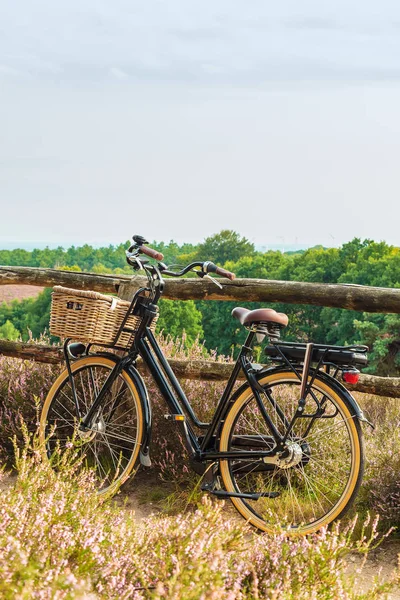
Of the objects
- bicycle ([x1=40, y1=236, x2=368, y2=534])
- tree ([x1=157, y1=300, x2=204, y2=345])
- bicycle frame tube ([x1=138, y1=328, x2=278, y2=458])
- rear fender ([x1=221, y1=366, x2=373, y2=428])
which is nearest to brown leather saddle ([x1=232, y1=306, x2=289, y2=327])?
bicycle ([x1=40, y1=236, x2=368, y2=534])

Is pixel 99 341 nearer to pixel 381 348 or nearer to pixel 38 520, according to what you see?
pixel 38 520

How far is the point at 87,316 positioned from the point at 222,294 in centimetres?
117

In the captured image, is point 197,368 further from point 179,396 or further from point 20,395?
point 20,395

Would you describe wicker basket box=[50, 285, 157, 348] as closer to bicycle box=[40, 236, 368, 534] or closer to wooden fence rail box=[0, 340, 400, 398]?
bicycle box=[40, 236, 368, 534]

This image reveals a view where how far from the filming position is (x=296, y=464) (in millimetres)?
3473

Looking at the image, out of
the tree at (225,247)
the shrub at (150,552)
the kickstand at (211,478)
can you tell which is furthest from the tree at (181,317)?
the shrub at (150,552)

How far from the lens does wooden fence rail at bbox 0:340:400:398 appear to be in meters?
4.30

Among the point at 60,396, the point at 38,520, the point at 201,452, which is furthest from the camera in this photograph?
the point at 60,396

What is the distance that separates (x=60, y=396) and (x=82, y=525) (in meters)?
2.22

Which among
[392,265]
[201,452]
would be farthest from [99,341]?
[392,265]

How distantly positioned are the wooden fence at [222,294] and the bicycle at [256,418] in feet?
1.53

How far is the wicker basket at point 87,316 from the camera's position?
3.79 meters

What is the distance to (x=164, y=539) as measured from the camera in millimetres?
2469

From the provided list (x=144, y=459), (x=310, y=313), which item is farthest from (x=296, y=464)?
(x=310, y=313)
